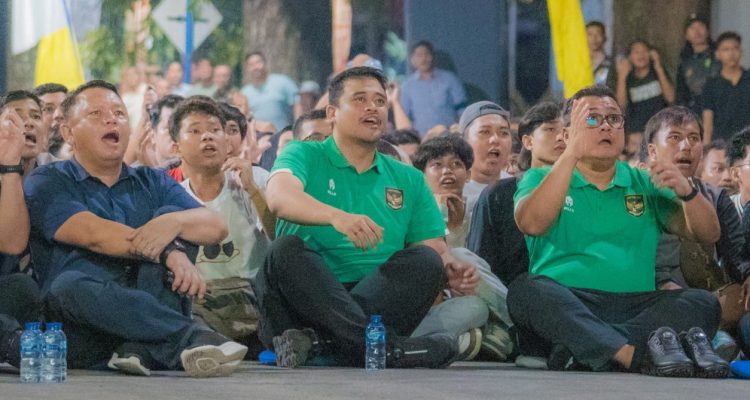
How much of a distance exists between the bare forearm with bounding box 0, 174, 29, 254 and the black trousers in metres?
1.01

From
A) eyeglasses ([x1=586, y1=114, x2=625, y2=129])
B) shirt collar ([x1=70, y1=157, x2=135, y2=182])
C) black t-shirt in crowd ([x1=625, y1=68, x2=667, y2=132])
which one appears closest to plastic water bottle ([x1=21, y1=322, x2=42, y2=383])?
shirt collar ([x1=70, y1=157, x2=135, y2=182])

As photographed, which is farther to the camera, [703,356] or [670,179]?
[670,179]

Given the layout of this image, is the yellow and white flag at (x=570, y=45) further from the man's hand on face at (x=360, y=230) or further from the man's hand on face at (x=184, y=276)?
the man's hand on face at (x=184, y=276)

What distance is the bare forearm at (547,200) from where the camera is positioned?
20.0ft

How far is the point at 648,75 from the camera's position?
12.0 meters

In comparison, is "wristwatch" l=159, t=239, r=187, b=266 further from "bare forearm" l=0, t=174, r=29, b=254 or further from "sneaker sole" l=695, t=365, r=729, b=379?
"sneaker sole" l=695, t=365, r=729, b=379

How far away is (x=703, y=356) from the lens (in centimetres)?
575

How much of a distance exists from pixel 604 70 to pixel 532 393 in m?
7.43

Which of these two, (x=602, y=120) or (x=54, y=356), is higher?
(x=602, y=120)

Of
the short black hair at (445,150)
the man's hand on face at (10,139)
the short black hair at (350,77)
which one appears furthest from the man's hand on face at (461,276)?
the man's hand on face at (10,139)

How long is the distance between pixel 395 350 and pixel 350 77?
1.31 metres

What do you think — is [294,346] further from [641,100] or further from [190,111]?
[641,100]

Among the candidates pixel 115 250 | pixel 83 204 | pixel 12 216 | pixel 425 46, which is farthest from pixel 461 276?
pixel 425 46

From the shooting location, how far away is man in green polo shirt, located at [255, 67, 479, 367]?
604cm
